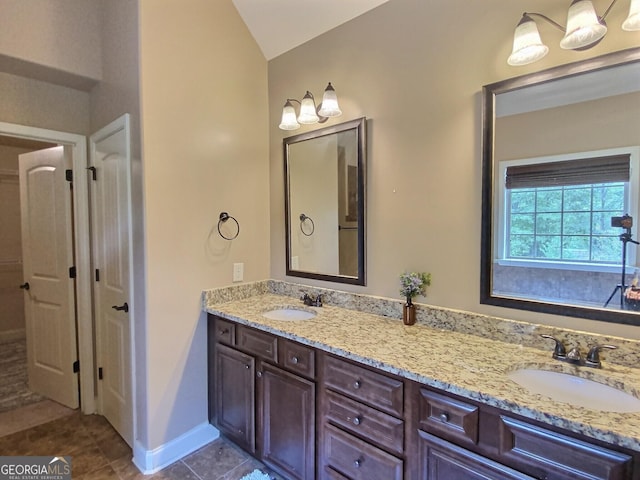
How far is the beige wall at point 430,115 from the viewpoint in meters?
1.57

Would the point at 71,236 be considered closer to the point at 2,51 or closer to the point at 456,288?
the point at 2,51

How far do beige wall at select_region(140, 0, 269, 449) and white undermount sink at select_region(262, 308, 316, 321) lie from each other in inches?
16.5

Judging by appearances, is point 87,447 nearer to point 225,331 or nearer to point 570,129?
point 225,331

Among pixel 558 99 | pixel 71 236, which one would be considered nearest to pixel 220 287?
pixel 71 236

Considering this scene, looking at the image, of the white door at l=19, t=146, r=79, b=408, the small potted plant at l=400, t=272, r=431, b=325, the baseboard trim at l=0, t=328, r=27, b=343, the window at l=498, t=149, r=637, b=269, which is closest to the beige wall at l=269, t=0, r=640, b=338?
the small potted plant at l=400, t=272, r=431, b=325

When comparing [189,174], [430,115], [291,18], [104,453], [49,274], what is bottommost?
[104,453]

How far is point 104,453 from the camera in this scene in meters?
2.17

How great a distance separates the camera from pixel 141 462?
2031 millimetres

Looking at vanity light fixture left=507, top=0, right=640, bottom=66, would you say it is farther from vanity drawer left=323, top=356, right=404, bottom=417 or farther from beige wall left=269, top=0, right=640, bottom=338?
vanity drawer left=323, top=356, right=404, bottom=417

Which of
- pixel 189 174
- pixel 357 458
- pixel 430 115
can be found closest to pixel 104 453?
pixel 357 458

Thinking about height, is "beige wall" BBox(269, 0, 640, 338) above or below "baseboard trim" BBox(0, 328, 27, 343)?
above

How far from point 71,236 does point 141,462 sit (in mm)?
1700

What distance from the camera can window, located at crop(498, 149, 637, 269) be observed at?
1.33 meters

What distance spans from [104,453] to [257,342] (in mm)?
1327
